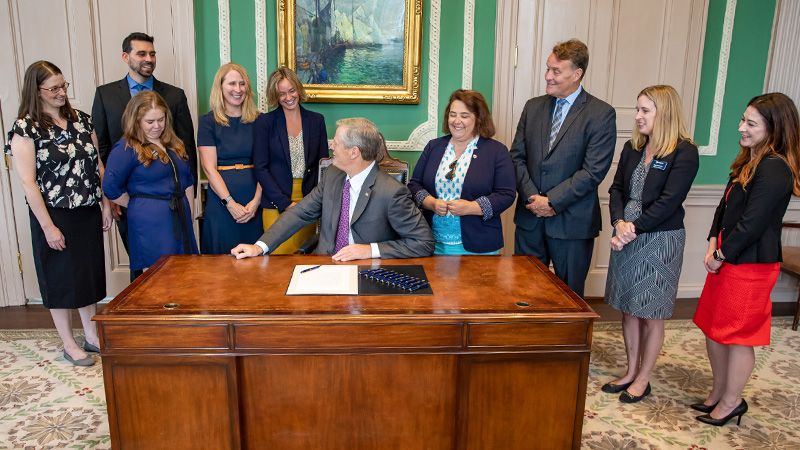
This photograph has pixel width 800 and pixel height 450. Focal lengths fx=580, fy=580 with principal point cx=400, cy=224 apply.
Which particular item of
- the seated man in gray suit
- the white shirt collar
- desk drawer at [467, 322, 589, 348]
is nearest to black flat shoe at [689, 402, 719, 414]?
desk drawer at [467, 322, 589, 348]

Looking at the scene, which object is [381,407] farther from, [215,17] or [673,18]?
[673,18]

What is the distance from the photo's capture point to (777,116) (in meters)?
2.62

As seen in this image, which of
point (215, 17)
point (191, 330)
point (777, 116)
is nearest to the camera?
point (191, 330)

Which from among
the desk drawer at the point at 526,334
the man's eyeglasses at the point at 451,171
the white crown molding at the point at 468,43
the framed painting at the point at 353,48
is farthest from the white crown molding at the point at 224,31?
the desk drawer at the point at 526,334

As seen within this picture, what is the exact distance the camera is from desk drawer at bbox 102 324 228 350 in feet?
6.63

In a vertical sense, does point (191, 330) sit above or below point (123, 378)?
above

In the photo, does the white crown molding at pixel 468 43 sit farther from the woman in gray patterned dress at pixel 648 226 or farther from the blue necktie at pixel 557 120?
the woman in gray patterned dress at pixel 648 226

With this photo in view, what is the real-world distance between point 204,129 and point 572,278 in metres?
2.38

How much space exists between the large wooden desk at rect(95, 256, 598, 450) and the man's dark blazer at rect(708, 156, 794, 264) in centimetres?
104

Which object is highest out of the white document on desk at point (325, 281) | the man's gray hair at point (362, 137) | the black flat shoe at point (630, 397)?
the man's gray hair at point (362, 137)

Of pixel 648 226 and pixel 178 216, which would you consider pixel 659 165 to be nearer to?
pixel 648 226

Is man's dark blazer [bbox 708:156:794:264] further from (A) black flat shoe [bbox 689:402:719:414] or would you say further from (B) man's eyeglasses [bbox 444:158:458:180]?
Answer: (B) man's eyeglasses [bbox 444:158:458:180]

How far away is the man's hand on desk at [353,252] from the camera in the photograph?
2688 mm

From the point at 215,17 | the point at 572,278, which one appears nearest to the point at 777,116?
the point at 572,278
